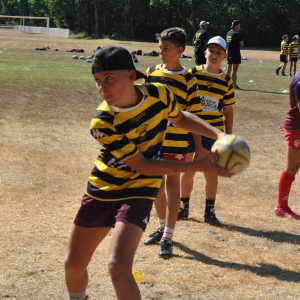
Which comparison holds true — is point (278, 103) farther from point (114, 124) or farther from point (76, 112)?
point (114, 124)

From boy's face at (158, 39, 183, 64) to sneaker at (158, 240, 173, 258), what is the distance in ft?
6.69

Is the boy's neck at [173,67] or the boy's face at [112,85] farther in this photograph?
the boy's neck at [173,67]

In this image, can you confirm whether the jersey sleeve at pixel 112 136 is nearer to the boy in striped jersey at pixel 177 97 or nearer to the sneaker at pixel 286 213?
the boy in striped jersey at pixel 177 97

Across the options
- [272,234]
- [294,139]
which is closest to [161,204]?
[272,234]

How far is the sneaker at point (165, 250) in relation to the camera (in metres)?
4.32

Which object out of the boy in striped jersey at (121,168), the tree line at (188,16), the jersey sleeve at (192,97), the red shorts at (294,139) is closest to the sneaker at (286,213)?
the red shorts at (294,139)

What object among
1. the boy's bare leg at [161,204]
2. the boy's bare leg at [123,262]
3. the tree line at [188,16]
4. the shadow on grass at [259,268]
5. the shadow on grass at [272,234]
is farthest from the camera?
the tree line at [188,16]

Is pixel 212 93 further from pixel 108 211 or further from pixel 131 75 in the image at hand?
pixel 108 211

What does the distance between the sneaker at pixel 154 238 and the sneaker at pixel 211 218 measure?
841 millimetres

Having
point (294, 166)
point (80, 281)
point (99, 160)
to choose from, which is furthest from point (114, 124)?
point (294, 166)

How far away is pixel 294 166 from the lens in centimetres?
555

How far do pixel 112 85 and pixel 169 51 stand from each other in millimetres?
1917

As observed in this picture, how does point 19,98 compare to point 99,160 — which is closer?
point 99,160

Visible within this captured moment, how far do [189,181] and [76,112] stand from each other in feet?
22.5
